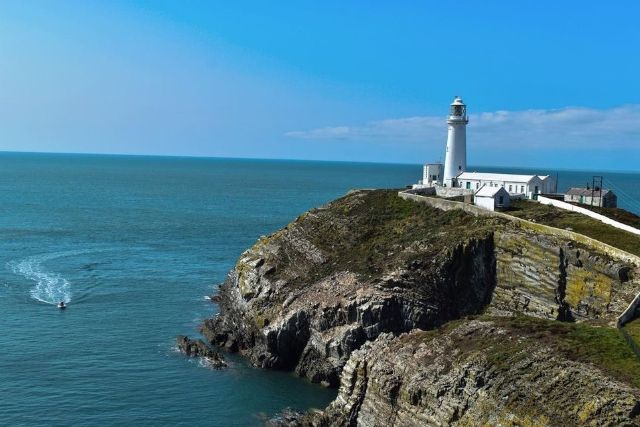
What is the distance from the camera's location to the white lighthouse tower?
80000mm

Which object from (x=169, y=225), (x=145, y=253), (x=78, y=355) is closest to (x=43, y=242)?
(x=145, y=253)

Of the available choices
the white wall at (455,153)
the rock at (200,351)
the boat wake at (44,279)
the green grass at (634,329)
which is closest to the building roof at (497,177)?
the white wall at (455,153)

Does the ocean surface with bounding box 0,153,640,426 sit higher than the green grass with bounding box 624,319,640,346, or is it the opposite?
the green grass with bounding box 624,319,640,346

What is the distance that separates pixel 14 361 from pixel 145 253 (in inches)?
1718

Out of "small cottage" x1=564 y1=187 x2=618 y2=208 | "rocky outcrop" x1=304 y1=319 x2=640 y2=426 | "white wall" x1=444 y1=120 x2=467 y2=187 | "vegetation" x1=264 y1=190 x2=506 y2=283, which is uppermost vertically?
"white wall" x1=444 y1=120 x2=467 y2=187

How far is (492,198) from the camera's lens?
208ft

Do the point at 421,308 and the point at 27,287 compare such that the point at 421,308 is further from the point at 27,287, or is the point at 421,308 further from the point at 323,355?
the point at 27,287

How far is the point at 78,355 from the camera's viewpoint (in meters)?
53.1

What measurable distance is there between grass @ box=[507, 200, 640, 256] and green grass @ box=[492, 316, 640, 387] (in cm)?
1369

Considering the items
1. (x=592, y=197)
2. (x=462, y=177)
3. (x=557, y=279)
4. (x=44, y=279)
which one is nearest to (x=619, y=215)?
(x=592, y=197)

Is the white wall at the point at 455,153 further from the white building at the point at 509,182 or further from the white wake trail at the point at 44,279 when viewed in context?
the white wake trail at the point at 44,279

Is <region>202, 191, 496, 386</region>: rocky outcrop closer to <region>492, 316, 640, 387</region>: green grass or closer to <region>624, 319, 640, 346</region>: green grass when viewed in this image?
<region>492, 316, 640, 387</region>: green grass

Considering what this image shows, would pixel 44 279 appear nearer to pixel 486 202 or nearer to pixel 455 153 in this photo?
pixel 486 202

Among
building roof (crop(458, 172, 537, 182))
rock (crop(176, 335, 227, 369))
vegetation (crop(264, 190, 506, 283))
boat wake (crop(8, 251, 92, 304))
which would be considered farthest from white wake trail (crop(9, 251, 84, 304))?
building roof (crop(458, 172, 537, 182))
